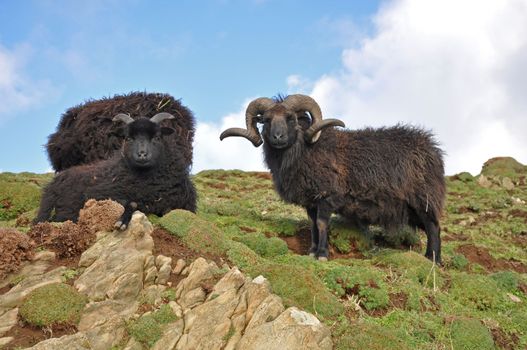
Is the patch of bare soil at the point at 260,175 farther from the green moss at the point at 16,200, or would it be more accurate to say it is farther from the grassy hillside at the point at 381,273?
the green moss at the point at 16,200

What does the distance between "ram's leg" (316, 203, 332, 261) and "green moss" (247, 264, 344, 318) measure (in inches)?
121

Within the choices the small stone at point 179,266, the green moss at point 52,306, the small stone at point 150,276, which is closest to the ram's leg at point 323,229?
the small stone at point 179,266

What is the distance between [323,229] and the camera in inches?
455

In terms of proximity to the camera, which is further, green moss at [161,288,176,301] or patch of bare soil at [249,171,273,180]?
patch of bare soil at [249,171,273,180]

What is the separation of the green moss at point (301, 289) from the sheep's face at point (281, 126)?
430cm

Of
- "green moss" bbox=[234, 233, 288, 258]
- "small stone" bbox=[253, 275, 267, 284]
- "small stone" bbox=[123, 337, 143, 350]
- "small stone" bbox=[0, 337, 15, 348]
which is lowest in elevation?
"small stone" bbox=[123, 337, 143, 350]

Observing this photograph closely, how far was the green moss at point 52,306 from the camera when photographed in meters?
6.73

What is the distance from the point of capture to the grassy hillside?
7531 millimetres

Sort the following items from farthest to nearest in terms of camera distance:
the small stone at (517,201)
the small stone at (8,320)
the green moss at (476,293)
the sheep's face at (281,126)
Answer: the small stone at (517,201) → the sheep's face at (281,126) → the green moss at (476,293) → the small stone at (8,320)

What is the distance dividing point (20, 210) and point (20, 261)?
7175mm

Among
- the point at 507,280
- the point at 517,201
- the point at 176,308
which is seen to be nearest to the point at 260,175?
the point at 517,201

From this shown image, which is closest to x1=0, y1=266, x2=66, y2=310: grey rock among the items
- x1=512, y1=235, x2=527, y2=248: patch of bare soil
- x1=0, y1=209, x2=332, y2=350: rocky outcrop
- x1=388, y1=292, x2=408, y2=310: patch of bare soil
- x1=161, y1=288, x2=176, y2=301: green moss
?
x1=0, y1=209, x2=332, y2=350: rocky outcrop

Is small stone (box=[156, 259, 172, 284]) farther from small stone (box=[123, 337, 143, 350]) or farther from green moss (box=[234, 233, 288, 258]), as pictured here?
green moss (box=[234, 233, 288, 258])

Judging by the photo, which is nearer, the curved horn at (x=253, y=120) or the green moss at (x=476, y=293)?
the green moss at (x=476, y=293)
